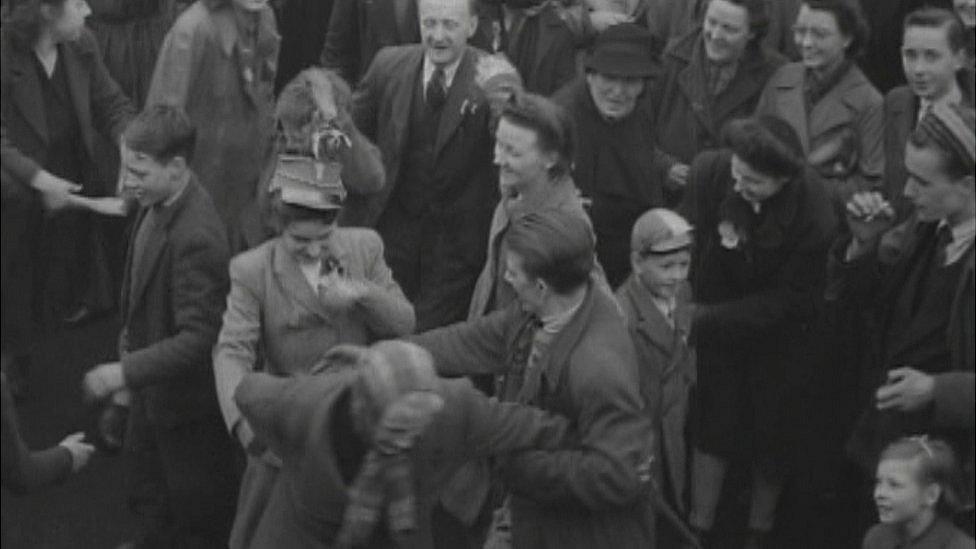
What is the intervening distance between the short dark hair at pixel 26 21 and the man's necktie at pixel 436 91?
4.47ft

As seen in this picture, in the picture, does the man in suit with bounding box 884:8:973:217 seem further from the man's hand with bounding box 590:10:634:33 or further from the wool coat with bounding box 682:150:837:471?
the man's hand with bounding box 590:10:634:33

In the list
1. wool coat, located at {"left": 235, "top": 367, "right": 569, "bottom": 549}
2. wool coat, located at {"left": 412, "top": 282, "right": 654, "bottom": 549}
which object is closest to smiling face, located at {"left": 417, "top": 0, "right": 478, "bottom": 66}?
wool coat, located at {"left": 412, "top": 282, "right": 654, "bottom": 549}

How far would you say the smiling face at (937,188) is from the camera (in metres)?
6.18

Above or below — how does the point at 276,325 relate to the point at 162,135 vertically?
below

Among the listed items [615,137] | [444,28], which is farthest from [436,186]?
[615,137]

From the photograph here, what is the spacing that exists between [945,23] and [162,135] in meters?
2.60

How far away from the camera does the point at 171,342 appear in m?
6.54

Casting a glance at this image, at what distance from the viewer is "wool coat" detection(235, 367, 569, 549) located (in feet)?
17.9

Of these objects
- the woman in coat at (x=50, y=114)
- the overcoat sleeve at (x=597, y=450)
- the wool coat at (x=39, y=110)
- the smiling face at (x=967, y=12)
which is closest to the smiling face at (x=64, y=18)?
the woman in coat at (x=50, y=114)

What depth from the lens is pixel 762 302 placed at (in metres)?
7.00

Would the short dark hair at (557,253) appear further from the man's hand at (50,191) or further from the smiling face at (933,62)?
the smiling face at (933,62)

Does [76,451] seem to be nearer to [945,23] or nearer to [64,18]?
[64,18]

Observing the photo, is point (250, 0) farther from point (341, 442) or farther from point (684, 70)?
point (341, 442)

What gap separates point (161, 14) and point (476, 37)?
146cm
